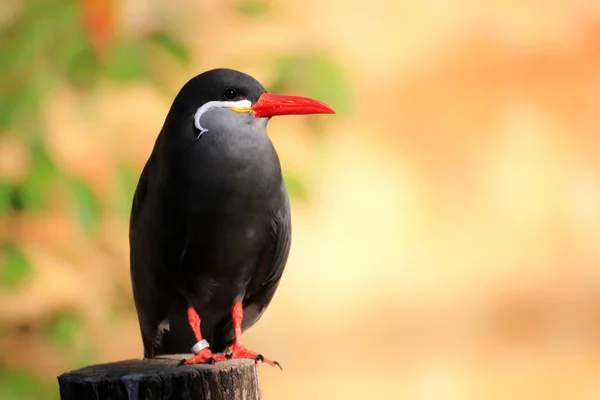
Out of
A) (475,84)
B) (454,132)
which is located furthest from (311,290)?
(475,84)

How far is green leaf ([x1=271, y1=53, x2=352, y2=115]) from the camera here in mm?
4457

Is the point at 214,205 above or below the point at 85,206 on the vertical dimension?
below

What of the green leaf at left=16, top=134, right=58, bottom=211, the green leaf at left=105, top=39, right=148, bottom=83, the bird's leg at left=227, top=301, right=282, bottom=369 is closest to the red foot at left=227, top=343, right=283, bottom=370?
the bird's leg at left=227, top=301, right=282, bottom=369

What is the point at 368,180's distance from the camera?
5172mm

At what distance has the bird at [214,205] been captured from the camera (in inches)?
83.9

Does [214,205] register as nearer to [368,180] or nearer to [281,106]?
[281,106]

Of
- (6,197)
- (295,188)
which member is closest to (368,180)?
(295,188)

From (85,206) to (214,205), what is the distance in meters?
2.35

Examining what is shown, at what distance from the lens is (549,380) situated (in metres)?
5.14

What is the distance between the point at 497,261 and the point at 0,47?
309 cm

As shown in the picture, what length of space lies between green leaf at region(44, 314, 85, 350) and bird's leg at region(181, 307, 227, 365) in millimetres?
2292

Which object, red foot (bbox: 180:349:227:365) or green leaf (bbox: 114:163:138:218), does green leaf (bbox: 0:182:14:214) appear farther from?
red foot (bbox: 180:349:227:365)

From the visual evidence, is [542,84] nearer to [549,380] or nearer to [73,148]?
[549,380]

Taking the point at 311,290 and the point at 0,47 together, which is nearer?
the point at 0,47
